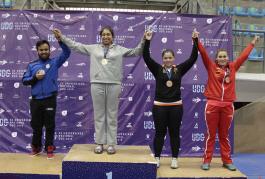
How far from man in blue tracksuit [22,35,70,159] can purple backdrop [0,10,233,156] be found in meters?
1.62

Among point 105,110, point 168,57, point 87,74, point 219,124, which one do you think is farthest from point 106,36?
point 87,74

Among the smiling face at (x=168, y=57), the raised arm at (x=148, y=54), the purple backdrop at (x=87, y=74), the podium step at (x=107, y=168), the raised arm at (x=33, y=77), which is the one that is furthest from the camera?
the purple backdrop at (x=87, y=74)

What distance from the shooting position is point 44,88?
4.77 m

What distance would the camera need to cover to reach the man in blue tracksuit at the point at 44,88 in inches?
188

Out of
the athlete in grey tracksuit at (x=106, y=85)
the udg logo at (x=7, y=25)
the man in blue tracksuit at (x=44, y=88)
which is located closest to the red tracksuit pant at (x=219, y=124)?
the athlete in grey tracksuit at (x=106, y=85)

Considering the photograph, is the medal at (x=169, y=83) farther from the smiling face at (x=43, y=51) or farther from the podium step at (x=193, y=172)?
the smiling face at (x=43, y=51)

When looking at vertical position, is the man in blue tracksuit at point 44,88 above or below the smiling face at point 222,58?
below

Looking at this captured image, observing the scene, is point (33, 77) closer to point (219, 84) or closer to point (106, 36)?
point (106, 36)

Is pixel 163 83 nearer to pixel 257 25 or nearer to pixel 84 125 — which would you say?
pixel 84 125

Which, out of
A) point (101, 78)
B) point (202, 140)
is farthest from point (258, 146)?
point (101, 78)

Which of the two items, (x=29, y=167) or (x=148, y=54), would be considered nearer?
(x=29, y=167)

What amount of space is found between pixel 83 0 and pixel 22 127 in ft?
13.1

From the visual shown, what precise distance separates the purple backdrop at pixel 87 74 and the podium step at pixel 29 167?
4.77 ft

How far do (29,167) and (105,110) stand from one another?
1.05 meters
